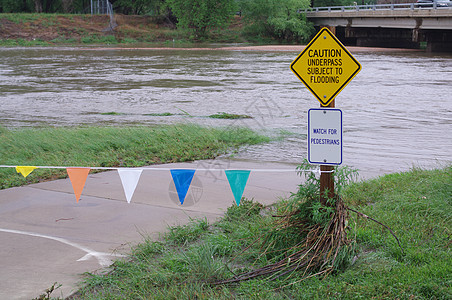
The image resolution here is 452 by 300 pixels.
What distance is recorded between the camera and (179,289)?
4.20 m

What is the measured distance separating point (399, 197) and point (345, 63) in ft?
7.64

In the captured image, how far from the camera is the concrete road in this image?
4.64m

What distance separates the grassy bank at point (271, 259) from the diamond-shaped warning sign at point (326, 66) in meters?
1.24

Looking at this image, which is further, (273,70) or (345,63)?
(273,70)

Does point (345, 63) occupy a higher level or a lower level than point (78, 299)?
higher

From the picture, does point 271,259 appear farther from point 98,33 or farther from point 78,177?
point 98,33

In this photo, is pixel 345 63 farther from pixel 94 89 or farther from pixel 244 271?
pixel 94 89

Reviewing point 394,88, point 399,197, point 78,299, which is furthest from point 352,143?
point 394,88

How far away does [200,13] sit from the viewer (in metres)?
70.6

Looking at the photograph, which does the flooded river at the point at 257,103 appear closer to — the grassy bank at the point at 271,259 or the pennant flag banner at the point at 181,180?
the grassy bank at the point at 271,259

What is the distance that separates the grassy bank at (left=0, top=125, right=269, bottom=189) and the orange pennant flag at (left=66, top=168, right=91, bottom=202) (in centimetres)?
198

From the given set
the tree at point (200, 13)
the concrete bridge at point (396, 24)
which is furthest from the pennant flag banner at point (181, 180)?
the tree at point (200, 13)

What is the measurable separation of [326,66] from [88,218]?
10.6 ft

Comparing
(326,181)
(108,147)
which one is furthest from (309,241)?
(108,147)
